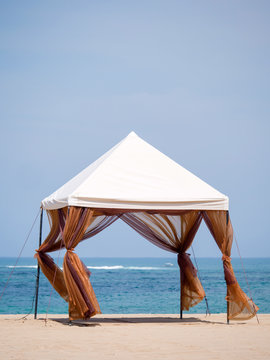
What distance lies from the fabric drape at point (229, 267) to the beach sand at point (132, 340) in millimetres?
210

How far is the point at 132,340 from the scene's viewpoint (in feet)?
20.9

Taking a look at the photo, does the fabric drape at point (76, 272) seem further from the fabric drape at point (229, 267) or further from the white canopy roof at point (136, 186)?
the fabric drape at point (229, 267)

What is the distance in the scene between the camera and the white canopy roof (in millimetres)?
7852

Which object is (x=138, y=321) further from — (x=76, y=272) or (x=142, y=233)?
(x=76, y=272)

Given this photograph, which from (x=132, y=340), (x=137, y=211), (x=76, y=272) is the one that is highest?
(x=137, y=211)

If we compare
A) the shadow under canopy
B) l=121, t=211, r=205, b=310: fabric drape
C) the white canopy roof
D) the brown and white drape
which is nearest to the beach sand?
the brown and white drape

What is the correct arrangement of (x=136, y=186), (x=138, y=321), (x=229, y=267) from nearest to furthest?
(x=136, y=186), (x=229, y=267), (x=138, y=321)

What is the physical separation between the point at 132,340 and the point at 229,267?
2351mm

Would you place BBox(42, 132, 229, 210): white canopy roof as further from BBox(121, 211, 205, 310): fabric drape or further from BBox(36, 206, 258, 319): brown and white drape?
BBox(121, 211, 205, 310): fabric drape

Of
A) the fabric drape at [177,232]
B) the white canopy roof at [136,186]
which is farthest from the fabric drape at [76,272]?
the fabric drape at [177,232]

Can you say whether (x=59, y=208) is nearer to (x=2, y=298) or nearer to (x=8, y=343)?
(x=8, y=343)

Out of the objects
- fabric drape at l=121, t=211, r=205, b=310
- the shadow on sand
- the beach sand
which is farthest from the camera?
fabric drape at l=121, t=211, r=205, b=310

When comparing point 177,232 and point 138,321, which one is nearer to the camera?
point 138,321

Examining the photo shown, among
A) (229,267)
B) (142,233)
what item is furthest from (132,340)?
(142,233)
